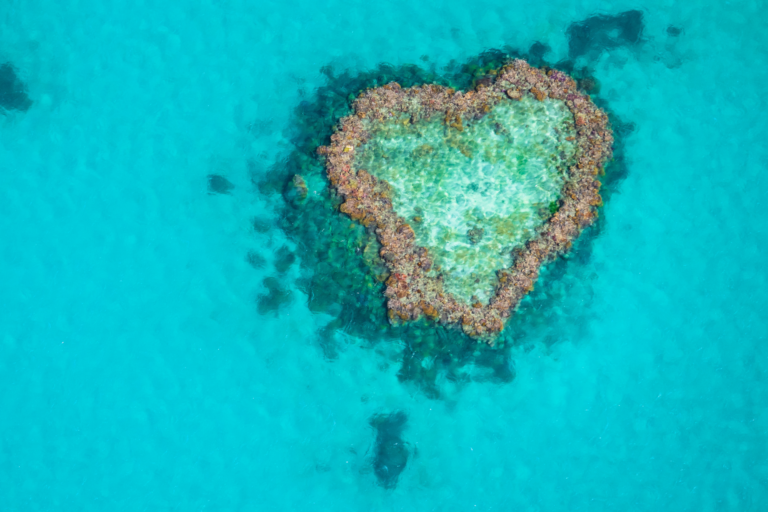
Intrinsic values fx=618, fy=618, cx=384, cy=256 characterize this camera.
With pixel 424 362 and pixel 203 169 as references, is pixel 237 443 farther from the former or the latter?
pixel 203 169

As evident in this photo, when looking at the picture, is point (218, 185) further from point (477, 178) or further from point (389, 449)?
point (389, 449)

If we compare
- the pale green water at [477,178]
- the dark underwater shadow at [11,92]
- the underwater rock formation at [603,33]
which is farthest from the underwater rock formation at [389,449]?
the dark underwater shadow at [11,92]

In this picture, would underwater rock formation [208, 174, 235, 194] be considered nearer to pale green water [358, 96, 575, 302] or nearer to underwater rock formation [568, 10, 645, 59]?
pale green water [358, 96, 575, 302]

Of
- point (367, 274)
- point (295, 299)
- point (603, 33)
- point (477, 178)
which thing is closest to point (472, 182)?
point (477, 178)

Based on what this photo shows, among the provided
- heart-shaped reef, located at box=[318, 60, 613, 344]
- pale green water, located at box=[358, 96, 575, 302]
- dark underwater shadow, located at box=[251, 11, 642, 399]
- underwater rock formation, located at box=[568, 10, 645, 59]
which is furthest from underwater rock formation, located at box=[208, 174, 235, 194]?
underwater rock formation, located at box=[568, 10, 645, 59]

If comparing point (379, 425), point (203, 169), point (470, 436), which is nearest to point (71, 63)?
point (203, 169)
